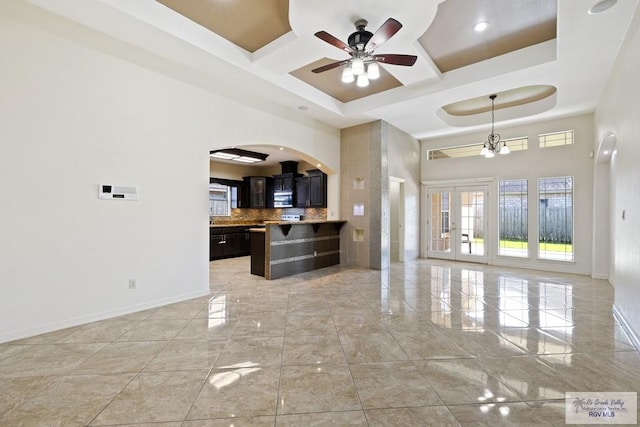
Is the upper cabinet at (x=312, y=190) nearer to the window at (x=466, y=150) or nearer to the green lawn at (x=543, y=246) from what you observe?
the window at (x=466, y=150)

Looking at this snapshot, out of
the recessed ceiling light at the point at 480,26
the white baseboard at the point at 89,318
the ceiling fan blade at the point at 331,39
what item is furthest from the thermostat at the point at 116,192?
the recessed ceiling light at the point at 480,26

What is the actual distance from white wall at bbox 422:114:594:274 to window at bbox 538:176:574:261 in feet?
0.36

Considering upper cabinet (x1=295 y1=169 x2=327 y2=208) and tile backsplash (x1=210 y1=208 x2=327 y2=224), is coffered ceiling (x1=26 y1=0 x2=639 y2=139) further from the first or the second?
tile backsplash (x1=210 y1=208 x2=327 y2=224)

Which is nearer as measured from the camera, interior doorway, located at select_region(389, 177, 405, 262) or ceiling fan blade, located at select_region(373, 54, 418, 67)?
ceiling fan blade, located at select_region(373, 54, 418, 67)

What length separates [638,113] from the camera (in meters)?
2.98

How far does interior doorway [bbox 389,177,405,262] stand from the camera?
778 cm

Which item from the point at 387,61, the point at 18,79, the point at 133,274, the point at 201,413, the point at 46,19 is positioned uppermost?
the point at 46,19

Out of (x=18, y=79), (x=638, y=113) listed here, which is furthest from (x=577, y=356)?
(x=18, y=79)

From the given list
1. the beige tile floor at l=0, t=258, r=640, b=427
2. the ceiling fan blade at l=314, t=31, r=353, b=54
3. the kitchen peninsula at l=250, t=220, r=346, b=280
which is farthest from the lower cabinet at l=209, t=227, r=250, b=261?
the ceiling fan blade at l=314, t=31, r=353, b=54

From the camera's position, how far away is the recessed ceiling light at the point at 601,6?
112 inches

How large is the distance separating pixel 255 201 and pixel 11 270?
721cm

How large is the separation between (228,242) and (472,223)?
6.76m

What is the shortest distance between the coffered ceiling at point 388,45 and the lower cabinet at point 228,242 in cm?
414

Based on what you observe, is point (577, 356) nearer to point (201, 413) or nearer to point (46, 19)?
point (201, 413)
